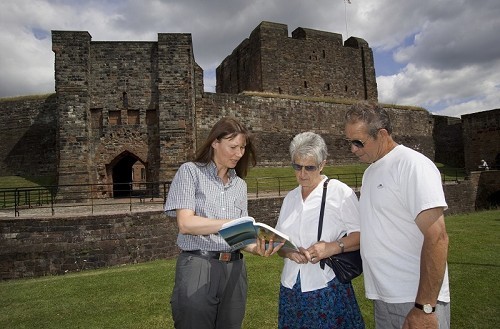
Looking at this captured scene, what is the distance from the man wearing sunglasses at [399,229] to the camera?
1.82 m

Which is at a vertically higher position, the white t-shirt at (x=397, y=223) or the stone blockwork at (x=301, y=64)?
the stone blockwork at (x=301, y=64)

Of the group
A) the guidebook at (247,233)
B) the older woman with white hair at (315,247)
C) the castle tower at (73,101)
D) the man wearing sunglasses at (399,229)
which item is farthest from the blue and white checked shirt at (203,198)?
the castle tower at (73,101)

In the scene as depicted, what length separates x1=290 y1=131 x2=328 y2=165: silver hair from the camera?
2502 mm

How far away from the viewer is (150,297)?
18.4ft

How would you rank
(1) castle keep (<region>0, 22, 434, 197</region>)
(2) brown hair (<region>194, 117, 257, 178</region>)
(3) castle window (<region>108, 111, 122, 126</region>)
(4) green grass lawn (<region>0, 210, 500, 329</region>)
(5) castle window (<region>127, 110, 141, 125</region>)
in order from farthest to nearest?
(5) castle window (<region>127, 110, 141, 125</region>), (3) castle window (<region>108, 111, 122, 126</region>), (1) castle keep (<region>0, 22, 434, 197</region>), (4) green grass lawn (<region>0, 210, 500, 329</region>), (2) brown hair (<region>194, 117, 257, 178</region>)

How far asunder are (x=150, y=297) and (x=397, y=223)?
465 cm

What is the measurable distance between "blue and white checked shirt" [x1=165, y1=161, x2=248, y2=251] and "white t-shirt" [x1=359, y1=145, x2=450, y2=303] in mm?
910

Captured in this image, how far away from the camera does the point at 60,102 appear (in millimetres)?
15586

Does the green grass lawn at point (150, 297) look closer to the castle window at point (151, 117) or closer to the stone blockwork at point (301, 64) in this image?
the castle window at point (151, 117)

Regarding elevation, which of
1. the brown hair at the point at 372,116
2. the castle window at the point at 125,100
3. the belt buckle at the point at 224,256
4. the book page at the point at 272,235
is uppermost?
the castle window at the point at 125,100

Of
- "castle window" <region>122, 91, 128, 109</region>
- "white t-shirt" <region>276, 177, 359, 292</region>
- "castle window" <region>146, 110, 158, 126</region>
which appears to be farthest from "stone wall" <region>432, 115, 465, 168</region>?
"white t-shirt" <region>276, 177, 359, 292</region>

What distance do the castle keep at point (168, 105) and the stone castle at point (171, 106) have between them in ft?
0.15

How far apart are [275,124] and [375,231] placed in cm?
2040

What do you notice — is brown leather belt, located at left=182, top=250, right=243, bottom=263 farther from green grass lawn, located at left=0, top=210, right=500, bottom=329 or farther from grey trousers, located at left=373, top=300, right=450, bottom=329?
green grass lawn, located at left=0, top=210, right=500, bottom=329
